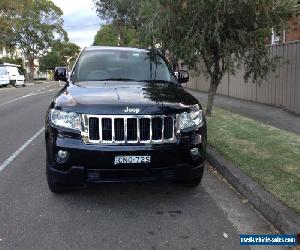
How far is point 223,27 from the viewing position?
11.2 metres

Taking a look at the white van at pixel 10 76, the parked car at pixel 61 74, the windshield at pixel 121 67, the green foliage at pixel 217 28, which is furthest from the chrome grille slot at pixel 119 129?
the white van at pixel 10 76

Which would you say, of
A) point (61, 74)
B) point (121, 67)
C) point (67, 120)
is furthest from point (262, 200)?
point (61, 74)

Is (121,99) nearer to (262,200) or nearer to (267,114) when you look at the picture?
(262,200)

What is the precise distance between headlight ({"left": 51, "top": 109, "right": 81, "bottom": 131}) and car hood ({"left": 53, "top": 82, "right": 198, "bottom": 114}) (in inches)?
2.2

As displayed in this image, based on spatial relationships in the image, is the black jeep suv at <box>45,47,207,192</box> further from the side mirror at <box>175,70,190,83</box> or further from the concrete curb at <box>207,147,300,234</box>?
the side mirror at <box>175,70,190,83</box>

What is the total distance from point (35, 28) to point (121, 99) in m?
61.6

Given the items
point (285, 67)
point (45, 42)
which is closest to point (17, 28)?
point (45, 42)

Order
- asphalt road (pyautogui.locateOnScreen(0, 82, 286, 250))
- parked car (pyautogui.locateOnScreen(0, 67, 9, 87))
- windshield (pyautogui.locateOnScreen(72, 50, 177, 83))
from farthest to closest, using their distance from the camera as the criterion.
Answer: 1. parked car (pyautogui.locateOnScreen(0, 67, 9, 87))
2. windshield (pyautogui.locateOnScreen(72, 50, 177, 83))
3. asphalt road (pyautogui.locateOnScreen(0, 82, 286, 250))

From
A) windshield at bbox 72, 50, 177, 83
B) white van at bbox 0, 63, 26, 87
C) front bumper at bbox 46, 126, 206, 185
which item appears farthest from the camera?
white van at bbox 0, 63, 26, 87

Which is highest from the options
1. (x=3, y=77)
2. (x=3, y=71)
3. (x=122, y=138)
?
(x=3, y=71)

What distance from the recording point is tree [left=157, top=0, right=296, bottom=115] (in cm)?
1077

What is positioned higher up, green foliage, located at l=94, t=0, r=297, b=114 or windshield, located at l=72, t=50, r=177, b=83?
green foliage, located at l=94, t=0, r=297, b=114

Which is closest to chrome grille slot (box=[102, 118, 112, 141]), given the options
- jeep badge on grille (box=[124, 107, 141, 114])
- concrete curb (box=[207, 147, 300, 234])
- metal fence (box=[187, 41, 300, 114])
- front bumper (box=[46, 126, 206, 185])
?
front bumper (box=[46, 126, 206, 185])

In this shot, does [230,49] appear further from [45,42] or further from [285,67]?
[45,42]
